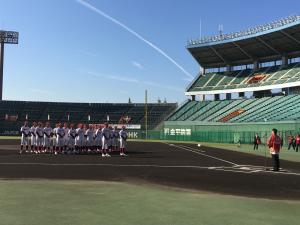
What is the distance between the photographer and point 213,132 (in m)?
74.6

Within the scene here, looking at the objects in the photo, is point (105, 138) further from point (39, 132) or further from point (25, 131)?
point (25, 131)

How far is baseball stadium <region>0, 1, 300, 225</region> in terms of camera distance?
9458 mm

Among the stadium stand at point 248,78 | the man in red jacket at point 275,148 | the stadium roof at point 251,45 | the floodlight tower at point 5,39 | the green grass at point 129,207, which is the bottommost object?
the green grass at point 129,207

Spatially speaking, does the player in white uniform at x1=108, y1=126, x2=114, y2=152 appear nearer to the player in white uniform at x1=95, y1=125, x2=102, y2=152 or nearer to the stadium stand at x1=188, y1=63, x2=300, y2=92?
the player in white uniform at x1=95, y1=125, x2=102, y2=152

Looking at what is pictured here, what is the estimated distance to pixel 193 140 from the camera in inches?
3108

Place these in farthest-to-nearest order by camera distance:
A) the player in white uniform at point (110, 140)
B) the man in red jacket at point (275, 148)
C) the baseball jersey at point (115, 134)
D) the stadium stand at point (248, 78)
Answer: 1. the stadium stand at point (248, 78)
2. the baseball jersey at point (115, 134)
3. the player in white uniform at point (110, 140)
4. the man in red jacket at point (275, 148)

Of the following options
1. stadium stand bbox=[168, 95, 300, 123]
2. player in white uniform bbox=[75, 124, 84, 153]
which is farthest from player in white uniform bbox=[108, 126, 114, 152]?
stadium stand bbox=[168, 95, 300, 123]

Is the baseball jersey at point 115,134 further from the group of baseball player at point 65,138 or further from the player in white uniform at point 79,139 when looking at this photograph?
the player in white uniform at point 79,139

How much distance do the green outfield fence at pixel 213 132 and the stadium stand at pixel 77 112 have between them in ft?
10.3

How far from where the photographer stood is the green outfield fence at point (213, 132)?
5672 cm

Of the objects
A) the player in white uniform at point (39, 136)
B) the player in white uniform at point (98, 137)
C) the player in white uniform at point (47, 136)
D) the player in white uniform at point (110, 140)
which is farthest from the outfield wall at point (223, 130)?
the player in white uniform at point (39, 136)

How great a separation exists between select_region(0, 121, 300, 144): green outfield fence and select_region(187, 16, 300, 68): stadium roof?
15883 millimetres

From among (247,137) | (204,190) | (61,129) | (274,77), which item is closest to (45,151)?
(61,129)

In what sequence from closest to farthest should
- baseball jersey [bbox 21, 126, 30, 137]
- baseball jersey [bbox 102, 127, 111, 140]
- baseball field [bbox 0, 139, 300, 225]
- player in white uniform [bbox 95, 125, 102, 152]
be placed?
1. baseball field [bbox 0, 139, 300, 225]
2. baseball jersey [bbox 102, 127, 111, 140]
3. baseball jersey [bbox 21, 126, 30, 137]
4. player in white uniform [bbox 95, 125, 102, 152]
